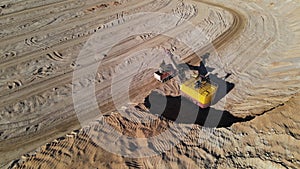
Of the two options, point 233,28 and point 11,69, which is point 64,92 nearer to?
point 11,69

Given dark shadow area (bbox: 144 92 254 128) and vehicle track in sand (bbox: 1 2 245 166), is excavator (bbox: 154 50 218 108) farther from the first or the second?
vehicle track in sand (bbox: 1 2 245 166)

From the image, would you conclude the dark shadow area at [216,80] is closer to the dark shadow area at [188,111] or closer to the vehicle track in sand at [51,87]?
the dark shadow area at [188,111]

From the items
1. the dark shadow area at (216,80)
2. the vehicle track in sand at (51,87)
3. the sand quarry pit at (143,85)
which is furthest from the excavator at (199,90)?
the vehicle track in sand at (51,87)

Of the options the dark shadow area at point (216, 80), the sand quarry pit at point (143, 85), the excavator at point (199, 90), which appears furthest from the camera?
the dark shadow area at point (216, 80)

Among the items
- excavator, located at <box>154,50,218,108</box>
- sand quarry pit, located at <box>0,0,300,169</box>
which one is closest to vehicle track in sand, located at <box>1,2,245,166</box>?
sand quarry pit, located at <box>0,0,300,169</box>

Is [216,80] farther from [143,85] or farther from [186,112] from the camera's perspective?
[143,85]

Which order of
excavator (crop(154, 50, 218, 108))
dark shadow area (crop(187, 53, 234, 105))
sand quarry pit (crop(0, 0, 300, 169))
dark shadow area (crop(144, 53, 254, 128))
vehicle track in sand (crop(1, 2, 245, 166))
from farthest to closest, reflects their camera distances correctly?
dark shadow area (crop(187, 53, 234, 105))
dark shadow area (crop(144, 53, 254, 128))
excavator (crop(154, 50, 218, 108))
vehicle track in sand (crop(1, 2, 245, 166))
sand quarry pit (crop(0, 0, 300, 169))
